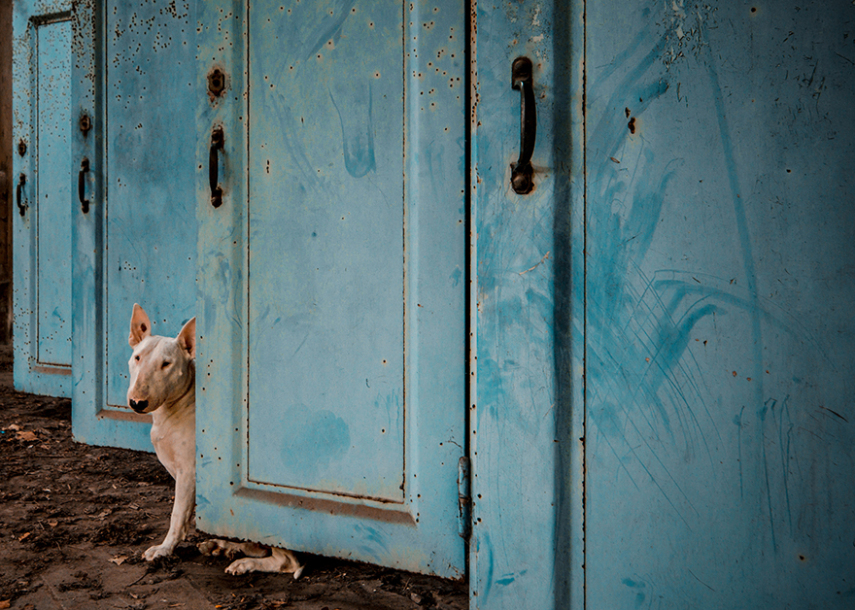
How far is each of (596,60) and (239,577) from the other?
176 centimetres

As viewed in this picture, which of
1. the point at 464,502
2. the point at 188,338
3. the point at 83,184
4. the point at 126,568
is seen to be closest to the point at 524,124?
the point at 464,502

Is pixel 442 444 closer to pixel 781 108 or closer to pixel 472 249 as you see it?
pixel 472 249

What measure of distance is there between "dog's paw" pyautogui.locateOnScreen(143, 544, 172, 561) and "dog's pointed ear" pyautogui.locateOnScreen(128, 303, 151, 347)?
27.8 inches

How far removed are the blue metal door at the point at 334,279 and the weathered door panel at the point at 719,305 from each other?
0.36 m

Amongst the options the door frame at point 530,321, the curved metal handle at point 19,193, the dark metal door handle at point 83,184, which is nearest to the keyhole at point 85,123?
the dark metal door handle at point 83,184

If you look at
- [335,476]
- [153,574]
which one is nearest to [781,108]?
[335,476]

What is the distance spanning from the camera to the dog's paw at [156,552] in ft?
5.44

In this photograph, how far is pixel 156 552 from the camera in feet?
5.48

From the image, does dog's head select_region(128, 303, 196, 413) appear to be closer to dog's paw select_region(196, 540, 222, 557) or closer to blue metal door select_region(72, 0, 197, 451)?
dog's paw select_region(196, 540, 222, 557)

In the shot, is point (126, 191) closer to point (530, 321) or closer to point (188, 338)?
point (188, 338)

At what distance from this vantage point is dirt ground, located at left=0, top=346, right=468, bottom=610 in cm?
146

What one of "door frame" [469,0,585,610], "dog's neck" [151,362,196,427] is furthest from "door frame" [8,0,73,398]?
"door frame" [469,0,585,610]

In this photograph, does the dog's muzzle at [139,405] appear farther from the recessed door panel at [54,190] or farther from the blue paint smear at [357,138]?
A: the recessed door panel at [54,190]

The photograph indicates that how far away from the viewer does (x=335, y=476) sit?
1435mm
